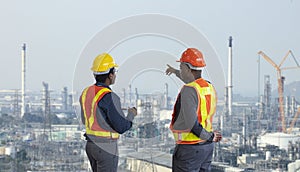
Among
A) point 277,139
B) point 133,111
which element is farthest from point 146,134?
point 277,139

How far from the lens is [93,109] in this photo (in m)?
2.44

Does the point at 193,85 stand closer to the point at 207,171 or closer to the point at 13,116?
the point at 207,171

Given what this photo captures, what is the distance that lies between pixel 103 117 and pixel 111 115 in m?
0.05

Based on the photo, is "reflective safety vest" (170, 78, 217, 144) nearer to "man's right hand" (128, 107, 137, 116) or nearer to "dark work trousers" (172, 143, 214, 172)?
Result: "dark work trousers" (172, 143, 214, 172)

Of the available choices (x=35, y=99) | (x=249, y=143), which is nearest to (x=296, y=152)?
(x=249, y=143)

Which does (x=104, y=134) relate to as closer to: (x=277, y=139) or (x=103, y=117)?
(x=103, y=117)

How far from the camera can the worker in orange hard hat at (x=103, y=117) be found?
241cm

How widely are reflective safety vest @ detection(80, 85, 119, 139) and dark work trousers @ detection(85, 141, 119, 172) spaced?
0.21 feet

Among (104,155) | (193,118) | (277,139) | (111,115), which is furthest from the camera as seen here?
(277,139)

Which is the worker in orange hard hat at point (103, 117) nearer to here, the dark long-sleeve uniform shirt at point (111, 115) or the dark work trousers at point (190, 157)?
the dark long-sleeve uniform shirt at point (111, 115)

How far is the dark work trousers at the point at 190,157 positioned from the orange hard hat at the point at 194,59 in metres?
0.41

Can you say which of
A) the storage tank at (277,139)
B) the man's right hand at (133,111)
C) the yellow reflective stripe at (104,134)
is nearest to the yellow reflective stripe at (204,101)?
the man's right hand at (133,111)

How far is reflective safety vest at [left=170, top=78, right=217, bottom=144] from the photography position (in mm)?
2338

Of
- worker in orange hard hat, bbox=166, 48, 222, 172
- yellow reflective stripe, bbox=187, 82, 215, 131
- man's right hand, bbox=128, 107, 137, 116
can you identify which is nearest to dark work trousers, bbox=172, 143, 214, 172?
worker in orange hard hat, bbox=166, 48, 222, 172
